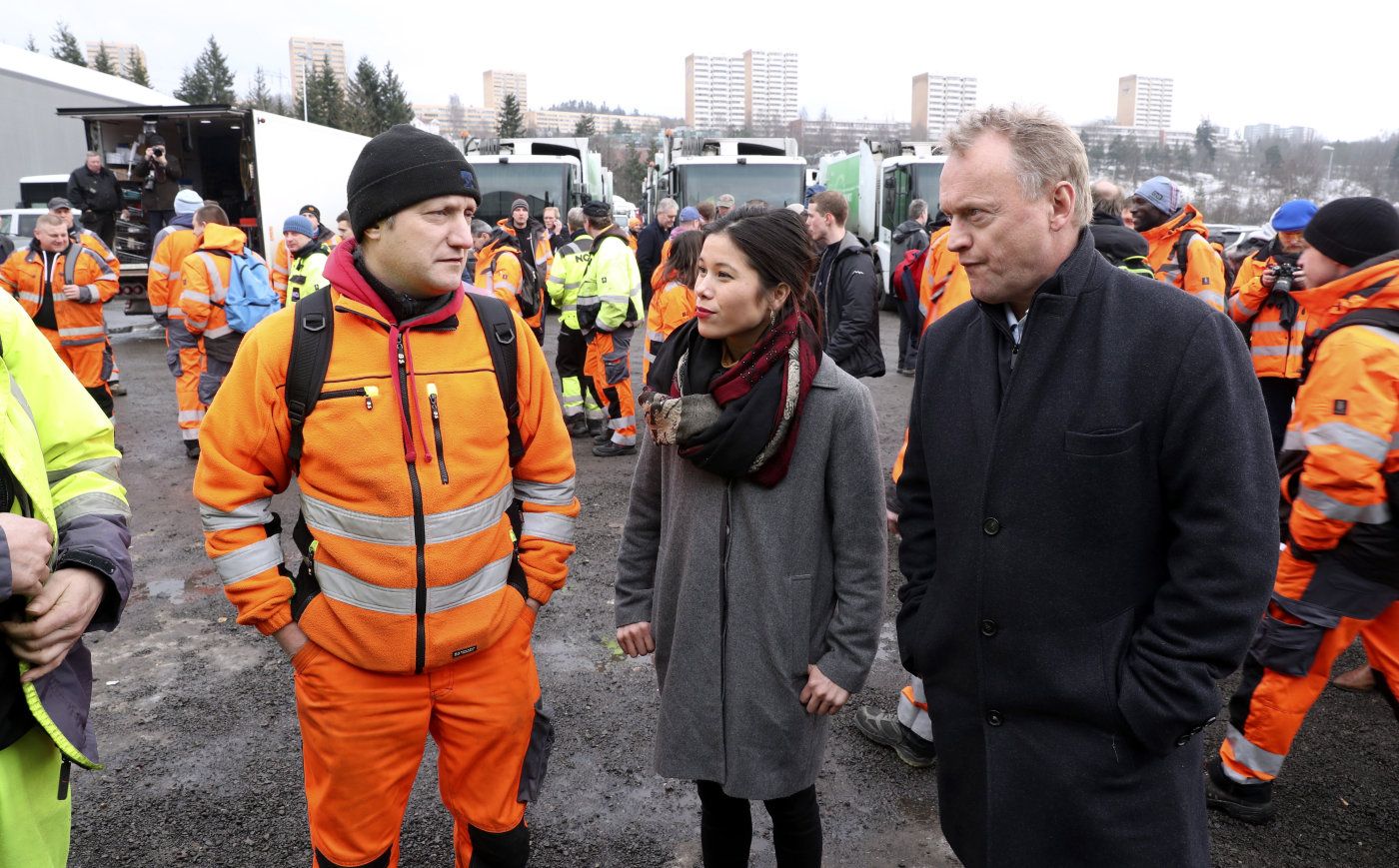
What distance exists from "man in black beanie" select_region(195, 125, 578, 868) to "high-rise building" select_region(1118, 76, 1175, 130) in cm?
9902

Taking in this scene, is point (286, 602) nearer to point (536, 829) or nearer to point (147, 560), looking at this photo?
point (536, 829)

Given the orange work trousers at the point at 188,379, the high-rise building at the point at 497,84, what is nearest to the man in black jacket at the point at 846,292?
the orange work trousers at the point at 188,379

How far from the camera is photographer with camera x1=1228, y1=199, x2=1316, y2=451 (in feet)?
19.0

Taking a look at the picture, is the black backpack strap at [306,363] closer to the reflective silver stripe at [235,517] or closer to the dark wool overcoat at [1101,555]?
the reflective silver stripe at [235,517]

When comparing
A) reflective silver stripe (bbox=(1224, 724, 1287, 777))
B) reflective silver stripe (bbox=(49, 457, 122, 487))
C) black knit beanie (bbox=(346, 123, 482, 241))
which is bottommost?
reflective silver stripe (bbox=(1224, 724, 1287, 777))

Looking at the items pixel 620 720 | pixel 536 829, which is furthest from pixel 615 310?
pixel 536 829

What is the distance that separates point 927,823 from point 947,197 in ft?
7.74

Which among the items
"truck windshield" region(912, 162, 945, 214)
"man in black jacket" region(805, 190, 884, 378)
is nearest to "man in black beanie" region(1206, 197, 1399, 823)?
"man in black jacket" region(805, 190, 884, 378)

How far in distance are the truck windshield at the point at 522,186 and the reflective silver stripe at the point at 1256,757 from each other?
1342 centimetres

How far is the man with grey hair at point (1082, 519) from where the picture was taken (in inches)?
62.4

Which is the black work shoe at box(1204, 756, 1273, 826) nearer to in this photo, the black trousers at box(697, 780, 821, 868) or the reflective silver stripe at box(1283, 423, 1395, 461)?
the reflective silver stripe at box(1283, 423, 1395, 461)

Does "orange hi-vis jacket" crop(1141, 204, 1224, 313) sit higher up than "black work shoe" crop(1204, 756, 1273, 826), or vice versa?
"orange hi-vis jacket" crop(1141, 204, 1224, 313)

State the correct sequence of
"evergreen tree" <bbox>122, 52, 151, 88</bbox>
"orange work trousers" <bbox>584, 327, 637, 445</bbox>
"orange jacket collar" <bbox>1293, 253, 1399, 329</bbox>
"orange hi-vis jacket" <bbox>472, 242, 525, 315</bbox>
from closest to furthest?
1. "orange jacket collar" <bbox>1293, 253, 1399, 329</bbox>
2. "orange work trousers" <bbox>584, 327, 637, 445</bbox>
3. "orange hi-vis jacket" <bbox>472, 242, 525, 315</bbox>
4. "evergreen tree" <bbox>122, 52, 151, 88</bbox>

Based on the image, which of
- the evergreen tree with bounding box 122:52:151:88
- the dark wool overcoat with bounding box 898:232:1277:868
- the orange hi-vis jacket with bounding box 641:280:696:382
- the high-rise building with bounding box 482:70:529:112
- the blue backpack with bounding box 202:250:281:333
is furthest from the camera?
the high-rise building with bounding box 482:70:529:112
